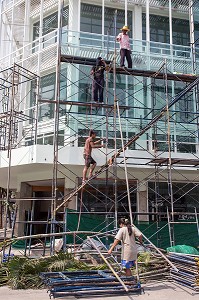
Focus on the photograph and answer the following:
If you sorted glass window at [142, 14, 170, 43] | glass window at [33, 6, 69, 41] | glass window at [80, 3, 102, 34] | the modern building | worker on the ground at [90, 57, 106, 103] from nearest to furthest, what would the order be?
worker on the ground at [90, 57, 106, 103] < the modern building < glass window at [80, 3, 102, 34] < glass window at [33, 6, 69, 41] < glass window at [142, 14, 170, 43]

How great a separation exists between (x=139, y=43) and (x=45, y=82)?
5210 millimetres

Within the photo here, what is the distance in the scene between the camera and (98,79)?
13.6 meters

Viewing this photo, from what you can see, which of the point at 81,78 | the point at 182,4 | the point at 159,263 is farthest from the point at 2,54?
the point at 159,263

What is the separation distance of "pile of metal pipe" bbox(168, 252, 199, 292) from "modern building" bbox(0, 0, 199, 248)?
237 inches

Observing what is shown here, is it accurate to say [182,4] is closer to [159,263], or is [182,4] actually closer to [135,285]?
[159,263]

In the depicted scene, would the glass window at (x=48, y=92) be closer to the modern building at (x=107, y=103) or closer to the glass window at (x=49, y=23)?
the modern building at (x=107, y=103)

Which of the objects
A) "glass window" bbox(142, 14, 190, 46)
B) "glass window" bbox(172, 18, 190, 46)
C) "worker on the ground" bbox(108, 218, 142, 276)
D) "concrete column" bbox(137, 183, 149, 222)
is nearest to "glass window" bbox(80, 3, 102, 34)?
"glass window" bbox(142, 14, 190, 46)

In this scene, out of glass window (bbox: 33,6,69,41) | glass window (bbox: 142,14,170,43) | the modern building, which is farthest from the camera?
glass window (bbox: 142,14,170,43)

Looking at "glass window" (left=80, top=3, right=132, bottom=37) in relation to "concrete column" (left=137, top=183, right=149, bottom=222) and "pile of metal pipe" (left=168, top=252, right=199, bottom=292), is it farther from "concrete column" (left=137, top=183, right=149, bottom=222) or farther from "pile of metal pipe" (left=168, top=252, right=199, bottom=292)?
"pile of metal pipe" (left=168, top=252, right=199, bottom=292)

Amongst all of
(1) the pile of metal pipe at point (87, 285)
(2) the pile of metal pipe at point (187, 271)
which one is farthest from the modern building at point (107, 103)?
(1) the pile of metal pipe at point (87, 285)

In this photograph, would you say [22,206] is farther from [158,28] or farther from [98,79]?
[158,28]

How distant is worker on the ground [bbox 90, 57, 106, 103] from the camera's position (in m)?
13.3

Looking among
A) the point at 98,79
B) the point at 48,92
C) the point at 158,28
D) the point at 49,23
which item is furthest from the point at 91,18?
the point at 98,79

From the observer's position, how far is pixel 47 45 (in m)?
17.4
